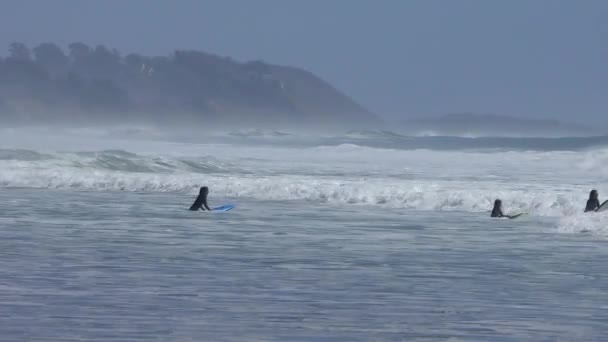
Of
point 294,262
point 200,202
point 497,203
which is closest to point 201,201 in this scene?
point 200,202

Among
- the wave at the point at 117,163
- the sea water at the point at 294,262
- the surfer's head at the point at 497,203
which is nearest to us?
the sea water at the point at 294,262

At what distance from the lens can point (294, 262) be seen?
582 inches

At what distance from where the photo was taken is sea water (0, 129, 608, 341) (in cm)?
1013

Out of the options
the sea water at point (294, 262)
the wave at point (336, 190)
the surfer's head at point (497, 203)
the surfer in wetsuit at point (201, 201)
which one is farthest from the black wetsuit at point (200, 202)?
the surfer's head at point (497, 203)

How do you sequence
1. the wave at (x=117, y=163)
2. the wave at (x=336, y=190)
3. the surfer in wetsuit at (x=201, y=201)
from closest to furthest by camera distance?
the surfer in wetsuit at (x=201, y=201) < the wave at (x=336, y=190) < the wave at (x=117, y=163)

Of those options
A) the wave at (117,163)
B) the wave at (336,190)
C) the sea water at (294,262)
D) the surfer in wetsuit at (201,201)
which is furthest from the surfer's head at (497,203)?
the wave at (117,163)

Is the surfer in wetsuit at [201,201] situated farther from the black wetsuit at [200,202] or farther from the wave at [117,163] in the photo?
the wave at [117,163]

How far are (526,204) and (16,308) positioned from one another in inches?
727

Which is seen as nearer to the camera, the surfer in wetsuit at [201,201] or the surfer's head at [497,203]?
the surfer's head at [497,203]

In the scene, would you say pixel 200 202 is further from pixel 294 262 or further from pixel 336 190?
pixel 294 262

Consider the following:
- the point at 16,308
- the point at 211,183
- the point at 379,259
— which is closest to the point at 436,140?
the point at 211,183

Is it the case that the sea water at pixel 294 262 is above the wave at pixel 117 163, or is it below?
below

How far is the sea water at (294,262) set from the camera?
A: 33.2 ft

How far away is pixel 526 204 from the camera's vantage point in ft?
90.7
